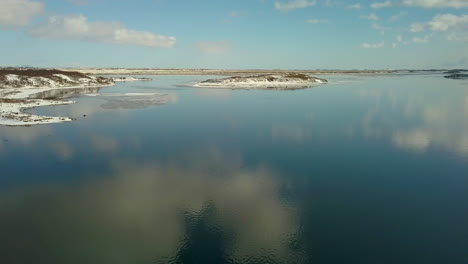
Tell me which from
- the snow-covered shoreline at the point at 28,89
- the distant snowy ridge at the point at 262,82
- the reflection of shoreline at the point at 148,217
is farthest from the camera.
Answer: the distant snowy ridge at the point at 262,82

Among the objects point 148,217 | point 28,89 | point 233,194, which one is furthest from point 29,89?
point 148,217

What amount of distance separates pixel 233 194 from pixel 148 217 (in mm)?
4781

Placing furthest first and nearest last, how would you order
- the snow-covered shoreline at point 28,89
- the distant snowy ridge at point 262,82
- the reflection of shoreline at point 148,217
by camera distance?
the distant snowy ridge at point 262,82, the snow-covered shoreline at point 28,89, the reflection of shoreline at point 148,217

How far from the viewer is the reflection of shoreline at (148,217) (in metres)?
14.5

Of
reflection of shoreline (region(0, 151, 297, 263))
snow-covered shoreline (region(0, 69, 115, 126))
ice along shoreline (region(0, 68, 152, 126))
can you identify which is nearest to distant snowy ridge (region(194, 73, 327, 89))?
ice along shoreline (region(0, 68, 152, 126))

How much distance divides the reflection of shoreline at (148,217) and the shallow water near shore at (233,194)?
6 cm

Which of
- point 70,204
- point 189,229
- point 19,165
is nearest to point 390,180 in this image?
point 189,229

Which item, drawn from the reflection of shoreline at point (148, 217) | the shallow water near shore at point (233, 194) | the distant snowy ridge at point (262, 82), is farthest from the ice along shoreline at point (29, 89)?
the distant snowy ridge at point (262, 82)

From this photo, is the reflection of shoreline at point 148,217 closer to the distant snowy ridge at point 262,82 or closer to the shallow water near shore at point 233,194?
the shallow water near shore at point 233,194

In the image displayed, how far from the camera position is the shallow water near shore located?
47.6 feet

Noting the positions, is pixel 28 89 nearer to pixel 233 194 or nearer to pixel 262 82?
pixel 262 82

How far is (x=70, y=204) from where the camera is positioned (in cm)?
1872

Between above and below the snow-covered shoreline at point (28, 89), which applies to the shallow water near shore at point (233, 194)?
below

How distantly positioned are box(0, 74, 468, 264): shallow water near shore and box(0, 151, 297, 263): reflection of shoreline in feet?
0.18
